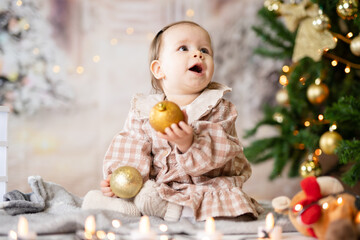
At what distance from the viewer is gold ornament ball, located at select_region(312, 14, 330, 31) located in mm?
1843

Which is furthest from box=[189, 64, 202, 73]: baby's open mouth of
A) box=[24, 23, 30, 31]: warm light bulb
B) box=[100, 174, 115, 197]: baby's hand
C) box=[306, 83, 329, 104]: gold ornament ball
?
box=[24, 23, 30, 31]: warm light bulb

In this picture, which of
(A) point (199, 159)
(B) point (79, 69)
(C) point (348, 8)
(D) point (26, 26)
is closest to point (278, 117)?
(C) point (348, 8)

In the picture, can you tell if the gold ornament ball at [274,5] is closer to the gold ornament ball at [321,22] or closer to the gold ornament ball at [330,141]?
the gold ornament ball at [321,22]

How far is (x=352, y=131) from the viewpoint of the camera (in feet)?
6.26

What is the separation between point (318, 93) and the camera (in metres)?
1.97

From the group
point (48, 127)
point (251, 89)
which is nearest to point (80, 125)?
point (48, 127)

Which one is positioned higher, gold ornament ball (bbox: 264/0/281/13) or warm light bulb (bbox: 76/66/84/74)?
gold ornament ball (bbox: 264/0/281/13)

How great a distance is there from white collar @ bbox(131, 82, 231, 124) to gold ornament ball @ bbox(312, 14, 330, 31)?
2.19 ft

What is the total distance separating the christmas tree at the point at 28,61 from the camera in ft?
8.89

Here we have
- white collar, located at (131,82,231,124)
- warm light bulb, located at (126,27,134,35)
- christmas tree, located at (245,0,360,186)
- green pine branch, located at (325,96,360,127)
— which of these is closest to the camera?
white collar, located at (131,82,231,124)

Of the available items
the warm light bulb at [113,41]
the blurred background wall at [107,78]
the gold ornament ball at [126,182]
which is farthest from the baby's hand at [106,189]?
the warm light bulb at [113,41]

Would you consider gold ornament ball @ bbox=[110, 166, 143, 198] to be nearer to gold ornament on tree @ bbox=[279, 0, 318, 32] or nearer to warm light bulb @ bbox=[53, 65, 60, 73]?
gold ornament on tree @ bbox=[279, 0, 318, 32]

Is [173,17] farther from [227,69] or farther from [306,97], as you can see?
[306,97]

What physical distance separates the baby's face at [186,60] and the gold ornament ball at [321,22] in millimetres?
677
